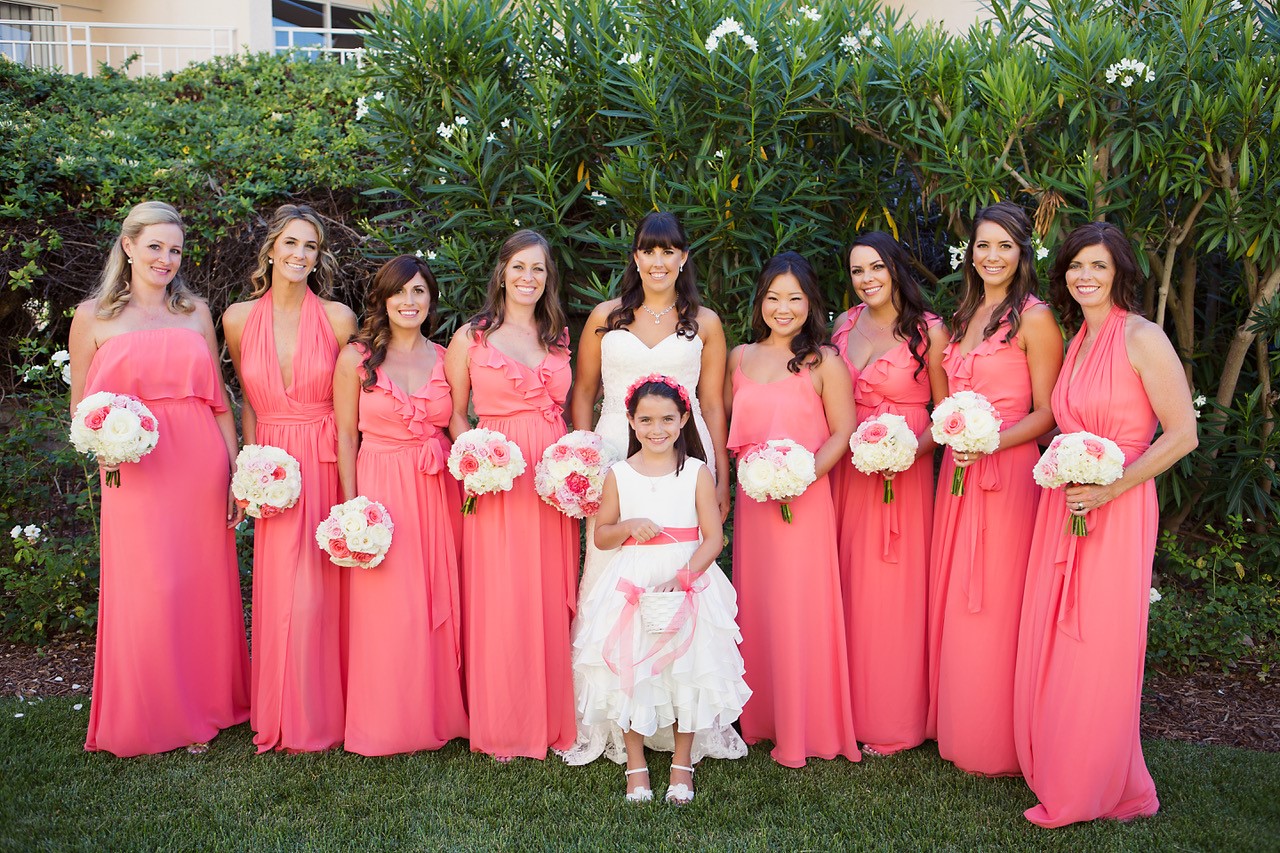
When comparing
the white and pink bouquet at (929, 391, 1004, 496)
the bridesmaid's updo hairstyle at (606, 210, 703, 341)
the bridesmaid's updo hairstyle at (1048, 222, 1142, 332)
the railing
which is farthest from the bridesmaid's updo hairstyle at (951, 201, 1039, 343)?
the railing

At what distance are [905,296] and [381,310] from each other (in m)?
2.55

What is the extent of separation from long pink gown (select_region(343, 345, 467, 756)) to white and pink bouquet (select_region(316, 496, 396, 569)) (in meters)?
0.18

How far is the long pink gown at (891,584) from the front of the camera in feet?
16.8

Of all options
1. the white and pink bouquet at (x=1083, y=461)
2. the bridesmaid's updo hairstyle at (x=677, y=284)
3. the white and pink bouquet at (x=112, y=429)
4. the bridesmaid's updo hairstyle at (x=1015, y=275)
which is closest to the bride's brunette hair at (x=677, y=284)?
the bridesmaid's updo hairstyle at (x=677, y=284)

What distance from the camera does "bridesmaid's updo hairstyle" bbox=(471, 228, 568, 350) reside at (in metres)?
5.12

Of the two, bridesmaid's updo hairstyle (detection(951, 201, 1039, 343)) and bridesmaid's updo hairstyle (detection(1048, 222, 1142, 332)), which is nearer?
bridesmaid's updo hairstyle (detection(1048, 222, 1142, 332))

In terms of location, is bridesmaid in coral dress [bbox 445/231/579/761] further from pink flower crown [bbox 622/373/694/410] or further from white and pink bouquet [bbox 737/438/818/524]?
white and pink bouquet [bbox 737/438/818/524]

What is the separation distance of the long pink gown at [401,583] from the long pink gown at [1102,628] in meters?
2.79

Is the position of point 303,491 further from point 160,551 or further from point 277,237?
point 277,237

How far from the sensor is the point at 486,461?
4.74 m

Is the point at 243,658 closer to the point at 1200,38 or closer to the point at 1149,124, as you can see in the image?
the point at 1149,124

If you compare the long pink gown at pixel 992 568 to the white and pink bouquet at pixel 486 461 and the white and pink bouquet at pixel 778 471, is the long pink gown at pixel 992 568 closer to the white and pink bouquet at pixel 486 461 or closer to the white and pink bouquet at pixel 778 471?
the white and pink bouquet at pixel 778 471

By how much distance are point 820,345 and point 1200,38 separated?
2890 millimetres

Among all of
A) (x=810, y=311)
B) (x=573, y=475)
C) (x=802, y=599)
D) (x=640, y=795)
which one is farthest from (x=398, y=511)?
(x=810, y=311)
